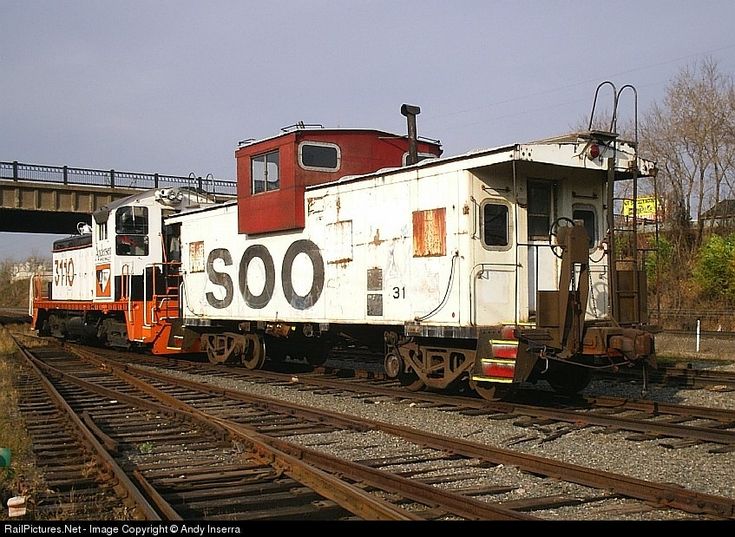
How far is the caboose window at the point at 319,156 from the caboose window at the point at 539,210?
3827 millimetres

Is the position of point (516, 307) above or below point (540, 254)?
below

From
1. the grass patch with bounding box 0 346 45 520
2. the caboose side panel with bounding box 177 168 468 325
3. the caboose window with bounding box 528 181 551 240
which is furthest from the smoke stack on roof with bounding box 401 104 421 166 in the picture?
the grass patch with bounding box 0 346 45 520

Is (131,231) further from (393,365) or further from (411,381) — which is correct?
(411,381)

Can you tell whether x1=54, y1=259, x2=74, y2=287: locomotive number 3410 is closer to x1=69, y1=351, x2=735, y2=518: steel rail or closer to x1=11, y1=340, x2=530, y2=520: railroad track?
x1=11, y1=340, x2=530, y2=520: railroad track

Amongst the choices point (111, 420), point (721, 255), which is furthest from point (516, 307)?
point (721, 255)

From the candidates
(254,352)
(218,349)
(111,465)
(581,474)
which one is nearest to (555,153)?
(581,474)

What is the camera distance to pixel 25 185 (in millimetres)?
30609

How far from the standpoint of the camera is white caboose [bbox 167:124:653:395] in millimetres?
8867

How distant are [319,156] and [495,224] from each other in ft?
12.9

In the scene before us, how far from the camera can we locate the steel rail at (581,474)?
4879mm

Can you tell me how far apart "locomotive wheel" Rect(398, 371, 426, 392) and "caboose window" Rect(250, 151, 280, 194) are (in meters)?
3.83

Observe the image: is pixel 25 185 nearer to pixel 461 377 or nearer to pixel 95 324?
pixel 95 324

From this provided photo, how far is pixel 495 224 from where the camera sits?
371 inches
